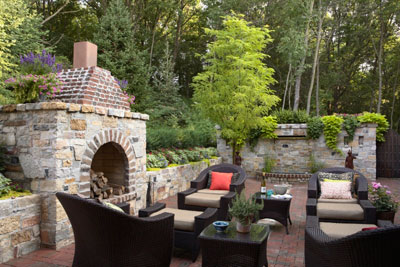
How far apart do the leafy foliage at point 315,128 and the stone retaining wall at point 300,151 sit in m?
0.16

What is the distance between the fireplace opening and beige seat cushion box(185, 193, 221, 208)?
1231 mm

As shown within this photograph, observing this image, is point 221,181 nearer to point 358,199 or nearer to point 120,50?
point 358,199

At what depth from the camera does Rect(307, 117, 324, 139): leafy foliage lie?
36.1 feet

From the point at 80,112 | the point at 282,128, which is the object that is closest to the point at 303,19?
the point at 282,128

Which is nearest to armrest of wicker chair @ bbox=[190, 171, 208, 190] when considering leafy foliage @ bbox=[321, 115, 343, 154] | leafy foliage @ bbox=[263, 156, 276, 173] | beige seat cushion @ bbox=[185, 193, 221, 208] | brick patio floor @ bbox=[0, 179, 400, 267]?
beige seat cushion @ bbox=[185, 193, 221, 208]

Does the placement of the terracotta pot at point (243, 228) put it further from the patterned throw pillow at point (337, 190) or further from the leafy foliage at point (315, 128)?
the leafy foliage at point (315, 128)

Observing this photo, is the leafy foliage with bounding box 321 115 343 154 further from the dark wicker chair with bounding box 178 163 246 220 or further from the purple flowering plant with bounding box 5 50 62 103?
the purple flowering plant with bounding box 5 50 62 103

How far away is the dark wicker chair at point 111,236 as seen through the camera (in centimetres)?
282

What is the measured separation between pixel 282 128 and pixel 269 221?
21.1 ft

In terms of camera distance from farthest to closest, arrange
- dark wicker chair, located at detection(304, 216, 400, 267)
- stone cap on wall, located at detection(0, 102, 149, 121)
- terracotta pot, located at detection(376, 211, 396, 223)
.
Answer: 1. terracotta pot, located at detection(376, 211, 396, 223)
2. stone cap on wall, located at detection(0, 102, 149, 121)
3. dark wicker chair, located at detection(304, 216, 400, 267)

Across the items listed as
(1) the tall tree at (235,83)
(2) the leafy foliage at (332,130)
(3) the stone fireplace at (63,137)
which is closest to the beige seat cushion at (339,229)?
(3) the stone fireplace at (63,137)

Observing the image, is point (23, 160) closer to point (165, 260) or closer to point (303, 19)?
point (165, 260)

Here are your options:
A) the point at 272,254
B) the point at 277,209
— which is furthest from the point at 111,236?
the point at 277,209

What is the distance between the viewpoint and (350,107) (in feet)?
71.4
